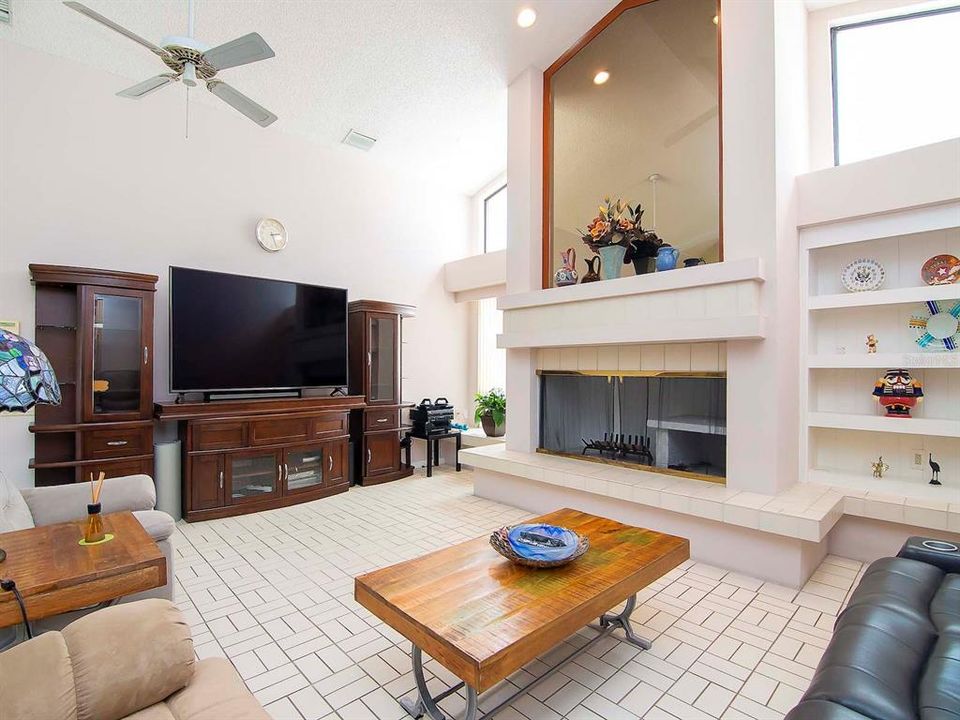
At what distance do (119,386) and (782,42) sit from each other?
5.42 meters

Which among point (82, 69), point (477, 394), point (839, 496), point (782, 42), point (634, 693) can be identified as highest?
point (82, 69)

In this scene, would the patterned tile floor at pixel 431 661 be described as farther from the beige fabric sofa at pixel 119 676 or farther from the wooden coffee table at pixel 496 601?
the beige fabric sofa at pixel 119 676

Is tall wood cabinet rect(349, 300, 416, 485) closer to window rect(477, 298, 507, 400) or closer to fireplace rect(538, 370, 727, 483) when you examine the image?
window rect(477, 298, 507, 400)

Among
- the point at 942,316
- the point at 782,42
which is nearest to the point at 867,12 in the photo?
the point at 782,42

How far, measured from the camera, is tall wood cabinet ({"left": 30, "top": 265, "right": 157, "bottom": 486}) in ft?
11.7

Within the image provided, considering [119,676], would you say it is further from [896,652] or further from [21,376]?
[896,652]

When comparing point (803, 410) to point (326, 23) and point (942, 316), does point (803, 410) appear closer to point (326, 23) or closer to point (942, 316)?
point (942, 316)

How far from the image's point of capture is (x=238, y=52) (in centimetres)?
235

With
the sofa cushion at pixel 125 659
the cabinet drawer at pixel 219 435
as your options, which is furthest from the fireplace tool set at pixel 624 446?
the sofa cushion at pixel 125 659

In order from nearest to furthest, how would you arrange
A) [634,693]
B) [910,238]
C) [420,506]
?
[634,693]
[910,238]
[420,506]

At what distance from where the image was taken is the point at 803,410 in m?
3.41

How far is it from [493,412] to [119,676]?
16.6 feet

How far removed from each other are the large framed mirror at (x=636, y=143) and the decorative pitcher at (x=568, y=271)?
12mm

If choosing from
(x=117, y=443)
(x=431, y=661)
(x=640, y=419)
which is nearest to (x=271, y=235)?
(x=117, y=443)
